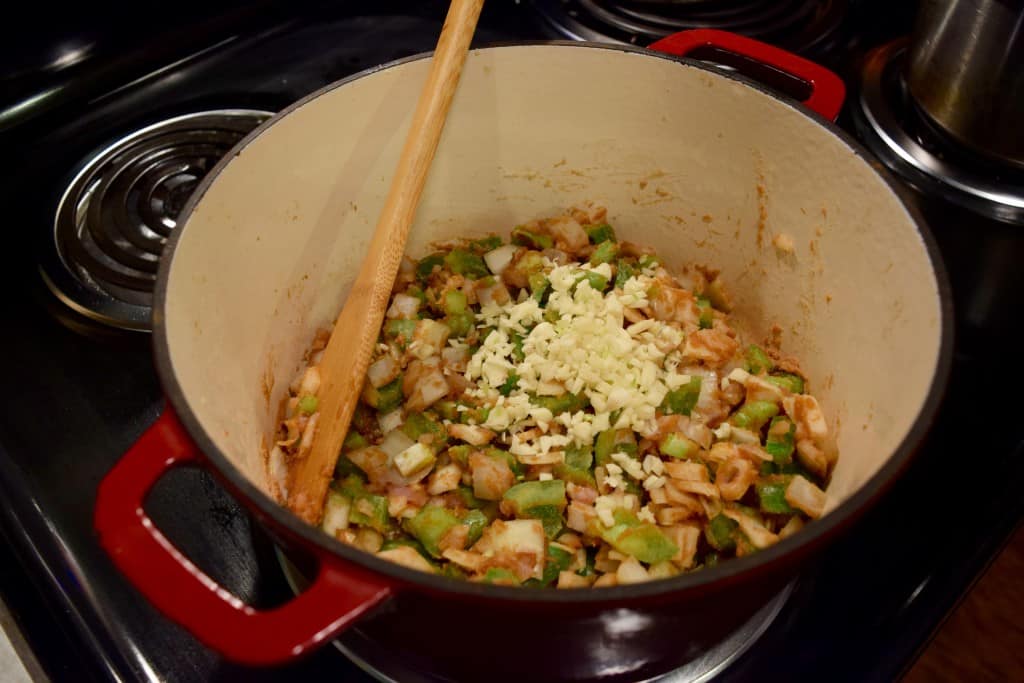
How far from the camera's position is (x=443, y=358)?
1.13 meters

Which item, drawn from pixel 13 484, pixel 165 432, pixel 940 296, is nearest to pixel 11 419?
pixel 13 484

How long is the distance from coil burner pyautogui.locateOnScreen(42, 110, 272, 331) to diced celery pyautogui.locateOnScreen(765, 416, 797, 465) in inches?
32.5

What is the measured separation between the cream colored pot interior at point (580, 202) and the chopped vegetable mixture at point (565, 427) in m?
0.06

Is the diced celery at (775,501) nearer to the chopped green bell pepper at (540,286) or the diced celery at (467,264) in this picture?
the chopped green bell pepper at (540,286)

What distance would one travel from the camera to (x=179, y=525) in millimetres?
971

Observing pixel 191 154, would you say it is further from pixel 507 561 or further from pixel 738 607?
pixel 738 607

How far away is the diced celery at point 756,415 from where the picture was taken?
3.31ft

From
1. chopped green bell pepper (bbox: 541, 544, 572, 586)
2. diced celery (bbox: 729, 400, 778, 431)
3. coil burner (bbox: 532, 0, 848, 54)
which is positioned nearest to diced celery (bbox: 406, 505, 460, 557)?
chopped green bell pepper (bbox: 541, 544, 572, 586)

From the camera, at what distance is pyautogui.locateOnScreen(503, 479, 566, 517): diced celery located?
0.95 metres

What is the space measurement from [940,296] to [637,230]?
0.54m

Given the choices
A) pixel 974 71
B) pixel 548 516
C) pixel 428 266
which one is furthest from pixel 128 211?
pixel 974 71

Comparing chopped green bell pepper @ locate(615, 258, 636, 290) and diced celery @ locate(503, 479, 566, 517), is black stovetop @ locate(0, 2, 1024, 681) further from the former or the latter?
chopped green bell pepper @ locate(615, 258, 636, 290)

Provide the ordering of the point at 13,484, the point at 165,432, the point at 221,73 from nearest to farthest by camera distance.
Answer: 1. the point at 165,432
2. the point at 13,484
3. the point at 221,73

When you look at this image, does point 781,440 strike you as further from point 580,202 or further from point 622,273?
point 580,202
